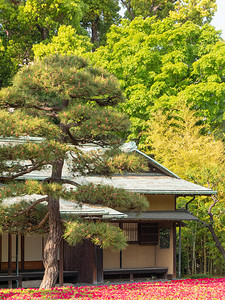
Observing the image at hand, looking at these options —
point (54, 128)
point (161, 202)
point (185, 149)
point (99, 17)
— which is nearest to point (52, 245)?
point (54, 128)

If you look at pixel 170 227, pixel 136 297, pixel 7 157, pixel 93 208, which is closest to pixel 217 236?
pixel 170 227

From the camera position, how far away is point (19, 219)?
12609mm

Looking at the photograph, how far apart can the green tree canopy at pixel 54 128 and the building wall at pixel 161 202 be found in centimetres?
647

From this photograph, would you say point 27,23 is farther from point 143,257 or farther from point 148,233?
point 143,257

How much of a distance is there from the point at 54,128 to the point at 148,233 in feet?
29.5

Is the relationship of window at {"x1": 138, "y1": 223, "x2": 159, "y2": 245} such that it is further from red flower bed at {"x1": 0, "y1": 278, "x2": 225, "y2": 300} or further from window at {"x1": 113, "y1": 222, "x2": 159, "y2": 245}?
red flower bed at {"x1": 0, "y1": 278, "x2": 225, "y2": 300}

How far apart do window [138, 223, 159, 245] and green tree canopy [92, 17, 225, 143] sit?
10.8 m

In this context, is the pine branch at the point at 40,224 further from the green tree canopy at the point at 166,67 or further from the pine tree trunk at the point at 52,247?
the green tree canopy at the point at 166,67

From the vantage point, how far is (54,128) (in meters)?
11.7

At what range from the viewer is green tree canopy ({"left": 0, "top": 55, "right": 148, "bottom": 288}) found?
37.5 feet

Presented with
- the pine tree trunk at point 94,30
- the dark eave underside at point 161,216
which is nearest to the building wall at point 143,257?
the dark eave underside at point 161,216

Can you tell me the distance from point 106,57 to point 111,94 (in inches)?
760

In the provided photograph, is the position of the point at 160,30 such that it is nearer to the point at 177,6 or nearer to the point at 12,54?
the point at 177,6

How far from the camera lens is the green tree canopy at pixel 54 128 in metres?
11.4
